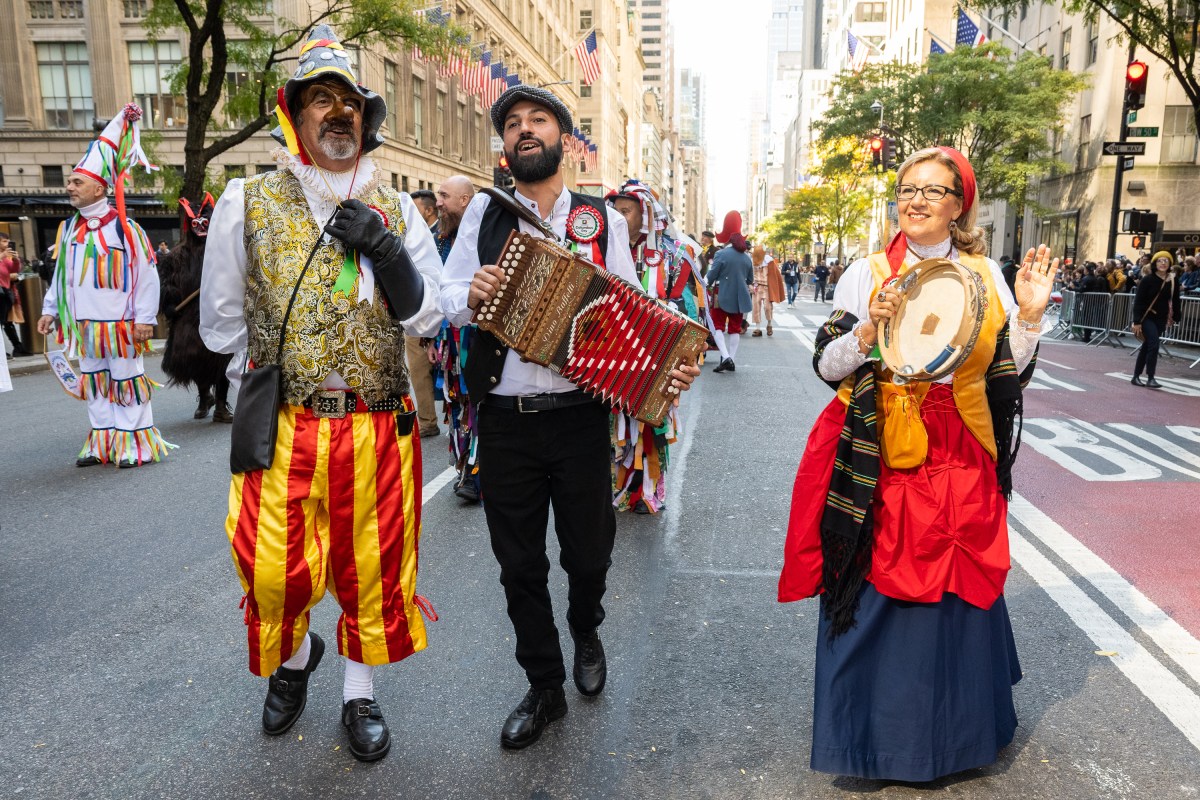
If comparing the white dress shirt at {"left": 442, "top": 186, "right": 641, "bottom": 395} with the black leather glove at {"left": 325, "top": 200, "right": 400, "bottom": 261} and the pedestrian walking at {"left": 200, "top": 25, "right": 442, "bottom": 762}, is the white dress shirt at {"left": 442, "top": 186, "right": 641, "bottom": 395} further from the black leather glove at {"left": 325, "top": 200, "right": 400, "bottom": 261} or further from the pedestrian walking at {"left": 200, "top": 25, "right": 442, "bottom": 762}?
the black leather glove at {"left": 325, "top": 200, "right": 400, "bottom": 261}

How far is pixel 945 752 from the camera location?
282 cm

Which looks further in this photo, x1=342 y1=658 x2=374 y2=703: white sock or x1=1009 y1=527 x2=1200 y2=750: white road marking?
x1=1009 y1=527 x2=1200 y2=750: white road marking

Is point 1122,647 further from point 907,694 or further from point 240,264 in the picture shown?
point 240,264

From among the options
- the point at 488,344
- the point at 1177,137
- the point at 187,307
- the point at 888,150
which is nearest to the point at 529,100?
the point at 488,344

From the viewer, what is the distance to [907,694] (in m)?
2.78

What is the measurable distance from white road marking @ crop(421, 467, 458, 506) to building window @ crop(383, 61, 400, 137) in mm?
29290

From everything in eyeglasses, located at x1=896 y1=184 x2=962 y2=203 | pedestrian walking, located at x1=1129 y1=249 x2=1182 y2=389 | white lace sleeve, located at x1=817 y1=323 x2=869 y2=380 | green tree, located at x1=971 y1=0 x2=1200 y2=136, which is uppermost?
green tree, located at x1=971 y1=0 x2=1200 y2=136

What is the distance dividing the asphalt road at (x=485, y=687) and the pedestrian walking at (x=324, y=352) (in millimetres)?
371

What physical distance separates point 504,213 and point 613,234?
409 mm

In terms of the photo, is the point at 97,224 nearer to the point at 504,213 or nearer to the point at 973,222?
the point at 504,213

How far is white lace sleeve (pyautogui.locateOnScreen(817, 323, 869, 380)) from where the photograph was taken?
9.30 feet

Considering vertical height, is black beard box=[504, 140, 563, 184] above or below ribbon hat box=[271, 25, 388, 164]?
below

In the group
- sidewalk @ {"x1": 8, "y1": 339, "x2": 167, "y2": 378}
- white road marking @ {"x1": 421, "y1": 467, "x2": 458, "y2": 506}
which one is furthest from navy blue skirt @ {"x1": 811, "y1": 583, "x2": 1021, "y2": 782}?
sidewalk @ {"x1": 8, "y1": 339, "x2": 167, "y2": 378}

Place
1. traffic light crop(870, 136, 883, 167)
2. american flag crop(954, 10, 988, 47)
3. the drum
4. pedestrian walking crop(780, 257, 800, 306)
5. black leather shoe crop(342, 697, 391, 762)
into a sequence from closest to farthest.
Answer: the drum → black leather shoe crop(342, 697, 391, 762) → traffic light crop(870, 136, 883, 167) → american flag crop(954, 10, 988, 47) → pedestrian walking crop(780, 257, 800, 306)
